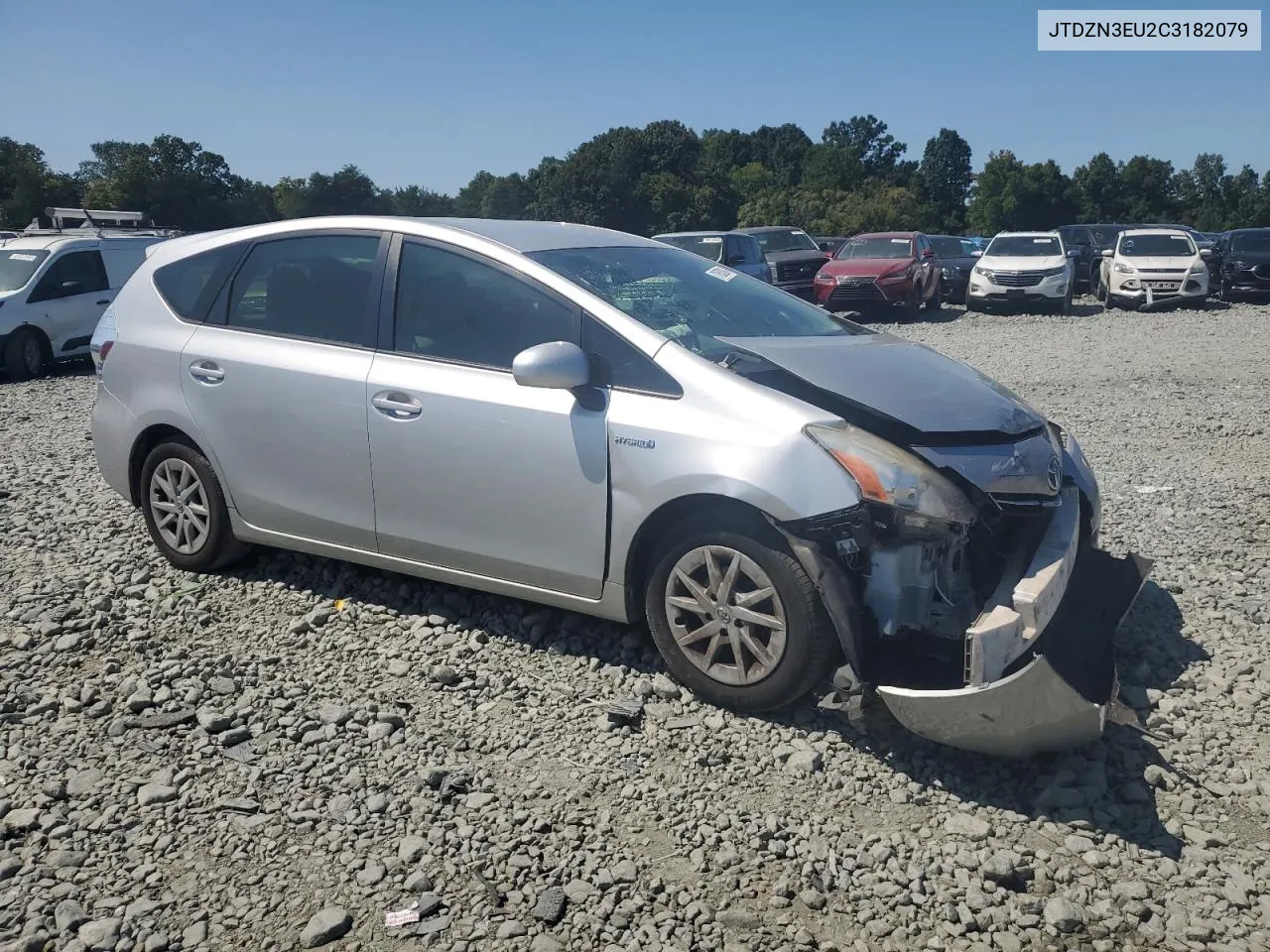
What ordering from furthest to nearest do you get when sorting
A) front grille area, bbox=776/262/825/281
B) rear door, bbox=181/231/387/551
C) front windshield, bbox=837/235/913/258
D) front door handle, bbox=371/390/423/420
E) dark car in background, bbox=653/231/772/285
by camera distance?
1. front grille area, bbox=776/262/825/281
2. front windshield, bbox=837/235/913/258
3. dark car in background, bbox=653/231/772/285
4. rear door, bbox=181/231/387/551
5. front door handle, bbox=371/390/423/420

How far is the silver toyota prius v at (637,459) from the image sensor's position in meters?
3.57

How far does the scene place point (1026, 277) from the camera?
841 inches

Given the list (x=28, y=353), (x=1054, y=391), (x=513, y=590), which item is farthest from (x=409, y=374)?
(x=28, y=353)

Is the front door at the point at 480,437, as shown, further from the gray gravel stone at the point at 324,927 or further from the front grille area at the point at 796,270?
the front grille area at the point at 796,270

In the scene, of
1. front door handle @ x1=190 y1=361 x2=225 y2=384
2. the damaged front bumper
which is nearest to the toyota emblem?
the damaged front bumper

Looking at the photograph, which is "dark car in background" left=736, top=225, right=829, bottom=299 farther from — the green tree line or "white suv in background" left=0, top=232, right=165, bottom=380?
the green tree line

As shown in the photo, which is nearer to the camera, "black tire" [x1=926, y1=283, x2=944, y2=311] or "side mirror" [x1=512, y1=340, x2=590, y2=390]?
"side mirror" [x1=512, y1=340, x2=590, y2=390]

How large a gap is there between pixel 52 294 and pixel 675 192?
7357 centimetres

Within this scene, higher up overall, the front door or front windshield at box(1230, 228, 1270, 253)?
front windshield at box(1230, 228, 1270, 253)

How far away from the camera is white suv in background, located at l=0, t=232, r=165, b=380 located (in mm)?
14586

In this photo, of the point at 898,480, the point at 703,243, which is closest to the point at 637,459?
the point at 898,480

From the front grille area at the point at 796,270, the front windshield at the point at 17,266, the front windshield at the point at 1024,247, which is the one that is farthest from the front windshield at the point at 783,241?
the front windshield at the point at 17,266

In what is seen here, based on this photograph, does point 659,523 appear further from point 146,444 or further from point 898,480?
point 146,444

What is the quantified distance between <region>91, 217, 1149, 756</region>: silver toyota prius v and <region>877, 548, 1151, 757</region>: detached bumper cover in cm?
1
